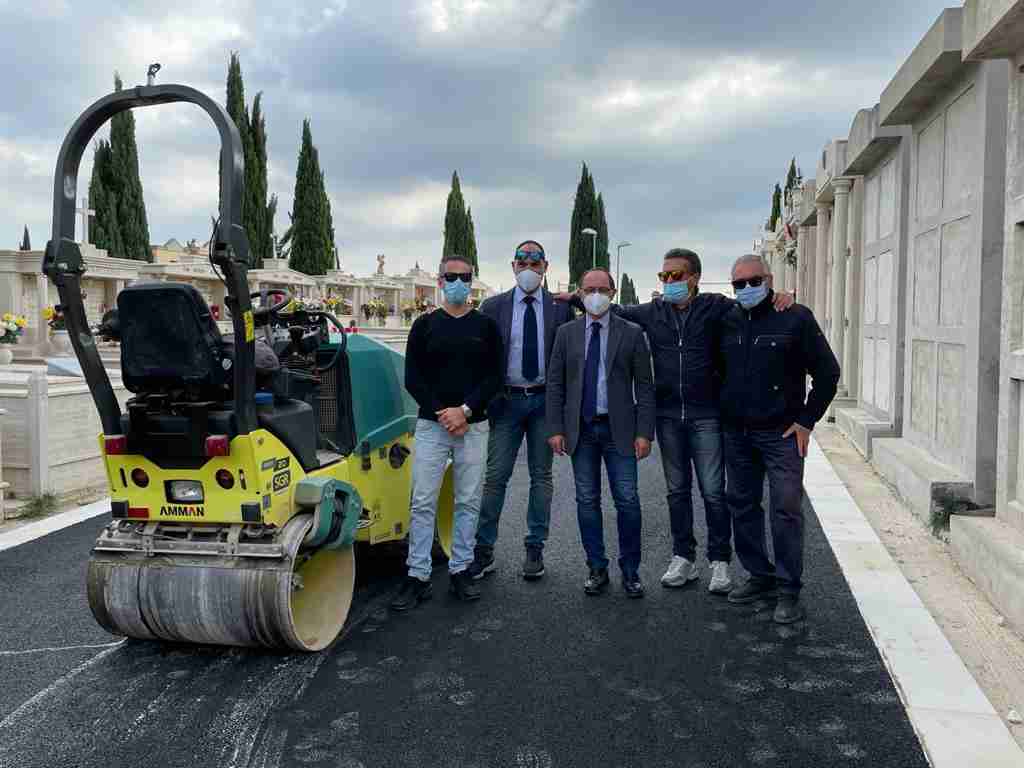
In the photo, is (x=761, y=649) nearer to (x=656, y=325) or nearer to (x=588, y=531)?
(x=588, y=531)

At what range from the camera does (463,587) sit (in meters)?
5.06

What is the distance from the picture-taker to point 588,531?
523 cm

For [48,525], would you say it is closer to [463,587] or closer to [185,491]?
[185,491]

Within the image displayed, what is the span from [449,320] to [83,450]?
4940mm

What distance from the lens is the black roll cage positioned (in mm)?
3654

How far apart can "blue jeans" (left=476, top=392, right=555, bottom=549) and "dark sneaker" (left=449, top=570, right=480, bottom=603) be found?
449 millimetres

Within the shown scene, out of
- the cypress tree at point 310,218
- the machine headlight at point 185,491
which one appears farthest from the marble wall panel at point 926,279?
the cypress tree at point 310,218

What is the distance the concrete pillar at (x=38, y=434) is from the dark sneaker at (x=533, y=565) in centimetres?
469

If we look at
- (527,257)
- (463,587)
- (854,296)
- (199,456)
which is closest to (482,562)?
(463,587)

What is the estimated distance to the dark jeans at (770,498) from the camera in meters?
4.83

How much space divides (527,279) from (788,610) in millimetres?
2410

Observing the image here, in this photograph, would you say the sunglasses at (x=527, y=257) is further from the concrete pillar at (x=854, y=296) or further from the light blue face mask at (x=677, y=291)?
the concrete pillar at (x=854, y=296)

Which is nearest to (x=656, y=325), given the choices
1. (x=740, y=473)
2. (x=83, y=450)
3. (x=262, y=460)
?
(x=740, y=473)

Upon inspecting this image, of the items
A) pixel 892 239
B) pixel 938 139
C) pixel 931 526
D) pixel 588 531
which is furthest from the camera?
pixel 892 239
